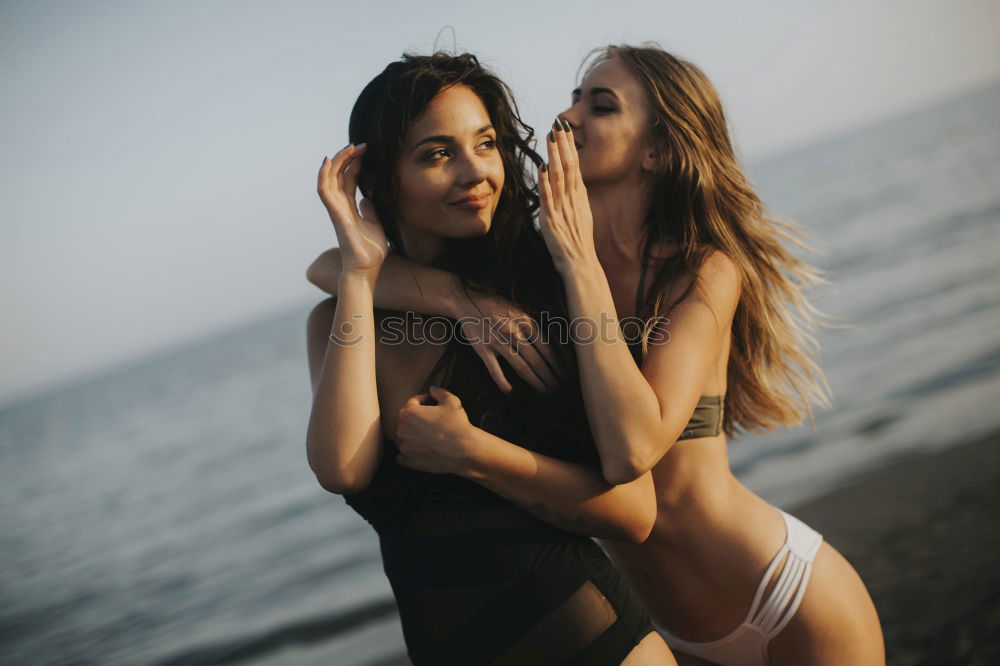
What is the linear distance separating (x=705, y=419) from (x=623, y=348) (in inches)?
25.8

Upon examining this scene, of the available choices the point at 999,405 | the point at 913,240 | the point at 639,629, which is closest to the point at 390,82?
the point at 639,629

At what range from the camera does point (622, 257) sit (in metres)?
3.16

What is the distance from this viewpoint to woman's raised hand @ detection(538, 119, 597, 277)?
2.52 meters

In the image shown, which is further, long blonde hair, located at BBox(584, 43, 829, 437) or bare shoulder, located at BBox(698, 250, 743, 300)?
long blonde hair, located at BBox(584, 43, 829, 437)

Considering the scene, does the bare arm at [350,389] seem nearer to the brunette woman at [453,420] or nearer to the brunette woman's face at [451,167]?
the brunette woman at [453,420]

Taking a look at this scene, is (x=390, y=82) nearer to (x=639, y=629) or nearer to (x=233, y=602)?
(x=639, y=629)

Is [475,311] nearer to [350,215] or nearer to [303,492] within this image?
[350,215]

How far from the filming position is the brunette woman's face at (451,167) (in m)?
2.71

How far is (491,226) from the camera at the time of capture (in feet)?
9.58

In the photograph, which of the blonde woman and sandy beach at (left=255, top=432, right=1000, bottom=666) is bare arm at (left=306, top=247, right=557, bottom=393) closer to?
the blonde woman

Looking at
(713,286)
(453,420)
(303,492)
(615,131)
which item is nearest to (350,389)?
(453,420)

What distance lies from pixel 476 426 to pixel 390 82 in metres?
1.25

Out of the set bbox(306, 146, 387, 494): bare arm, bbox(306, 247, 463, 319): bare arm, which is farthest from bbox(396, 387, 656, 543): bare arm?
bbox(306, 247, 463, 319): bare arm

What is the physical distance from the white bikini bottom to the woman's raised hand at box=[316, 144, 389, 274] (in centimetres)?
179
